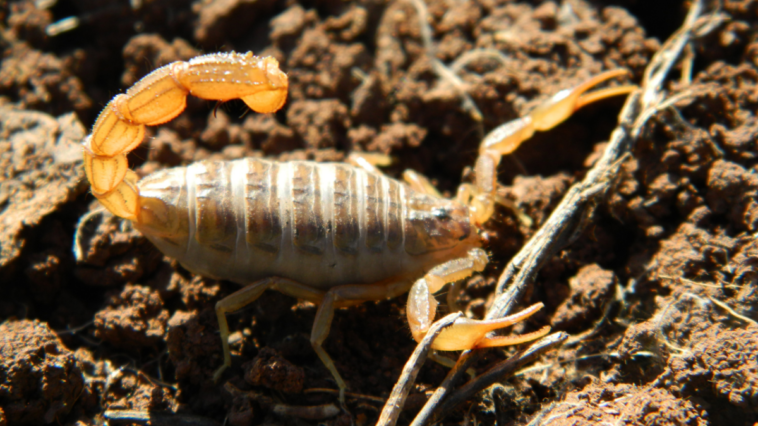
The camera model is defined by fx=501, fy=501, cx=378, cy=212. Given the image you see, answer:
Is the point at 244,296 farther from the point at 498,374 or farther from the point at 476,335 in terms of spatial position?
the point at 498,374

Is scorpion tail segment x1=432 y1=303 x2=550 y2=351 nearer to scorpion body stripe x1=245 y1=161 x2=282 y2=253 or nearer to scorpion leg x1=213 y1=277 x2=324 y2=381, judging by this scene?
scorpion leg x1=213 y1=277 x2=324 y2=381

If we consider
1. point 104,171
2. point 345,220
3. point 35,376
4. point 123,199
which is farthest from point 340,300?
point 35,376

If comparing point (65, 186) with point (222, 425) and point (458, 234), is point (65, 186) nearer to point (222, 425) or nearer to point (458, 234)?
point (222, 425)

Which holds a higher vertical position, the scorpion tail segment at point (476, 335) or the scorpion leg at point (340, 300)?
the scorpion tail segment at point (476, 335)

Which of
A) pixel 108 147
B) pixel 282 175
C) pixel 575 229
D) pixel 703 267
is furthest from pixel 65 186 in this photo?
pixel 703 267

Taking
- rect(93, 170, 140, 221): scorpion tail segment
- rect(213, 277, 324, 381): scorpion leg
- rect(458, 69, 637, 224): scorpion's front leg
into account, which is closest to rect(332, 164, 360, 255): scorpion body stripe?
rect(213, 277, 324, 381): scorpion leg

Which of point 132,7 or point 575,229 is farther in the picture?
point 132,7

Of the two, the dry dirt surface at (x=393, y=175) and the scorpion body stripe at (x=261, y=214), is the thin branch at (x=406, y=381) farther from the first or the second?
the scorpion body stripe at (x=261, y=214)

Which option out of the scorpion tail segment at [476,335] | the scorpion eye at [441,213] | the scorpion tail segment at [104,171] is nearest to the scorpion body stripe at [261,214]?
the scorpion tail segment at [104,171]

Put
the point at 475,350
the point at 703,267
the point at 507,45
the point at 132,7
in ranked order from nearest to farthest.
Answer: the point at 475,350 < the point at 703,267 < the point at 507,45 < the point at 132,7
